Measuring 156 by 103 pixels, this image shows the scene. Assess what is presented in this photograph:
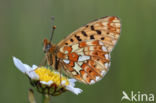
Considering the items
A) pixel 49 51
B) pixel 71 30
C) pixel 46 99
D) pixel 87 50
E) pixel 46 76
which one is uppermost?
pixel 71 30

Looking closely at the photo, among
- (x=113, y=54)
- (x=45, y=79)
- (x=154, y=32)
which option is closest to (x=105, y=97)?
(x=113, y=54)

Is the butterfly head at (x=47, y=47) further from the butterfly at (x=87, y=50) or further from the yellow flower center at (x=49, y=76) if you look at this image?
the yellow flower center at (x=49, y=76)

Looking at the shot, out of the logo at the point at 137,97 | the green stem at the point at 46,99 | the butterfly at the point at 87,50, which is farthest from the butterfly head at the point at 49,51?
the logo at the point at 137,97

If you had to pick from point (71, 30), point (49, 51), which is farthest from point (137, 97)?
point (49, 51)

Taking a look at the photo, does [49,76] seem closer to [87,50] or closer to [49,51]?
[49,51]

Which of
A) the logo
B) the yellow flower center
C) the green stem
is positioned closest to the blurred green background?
the logo

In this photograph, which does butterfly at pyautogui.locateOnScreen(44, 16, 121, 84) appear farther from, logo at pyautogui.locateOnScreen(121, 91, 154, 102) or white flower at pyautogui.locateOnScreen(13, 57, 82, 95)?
logo at pyautogui.locateOnScreen(121, 91, 154, 102)
